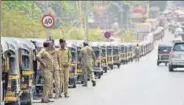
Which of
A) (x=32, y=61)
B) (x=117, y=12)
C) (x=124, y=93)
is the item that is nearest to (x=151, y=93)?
(x=124, y=93)

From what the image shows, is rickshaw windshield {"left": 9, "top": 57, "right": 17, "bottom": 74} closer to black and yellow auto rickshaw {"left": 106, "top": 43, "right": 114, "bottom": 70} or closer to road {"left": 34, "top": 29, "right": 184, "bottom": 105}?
road {"left": 34, "top": 29, "right": 184, "bottom": 105}

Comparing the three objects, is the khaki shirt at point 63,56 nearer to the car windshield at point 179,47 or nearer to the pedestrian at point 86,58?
the pedestrian at point 86,58

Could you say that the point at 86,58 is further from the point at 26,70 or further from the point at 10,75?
the point at 10,75

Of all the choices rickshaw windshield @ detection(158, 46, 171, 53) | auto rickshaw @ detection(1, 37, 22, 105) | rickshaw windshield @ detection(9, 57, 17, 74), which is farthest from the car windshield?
rickshaw windshield @ detection(9, 57, 17, 74)

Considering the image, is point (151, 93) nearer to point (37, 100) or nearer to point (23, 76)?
point (37, 100)

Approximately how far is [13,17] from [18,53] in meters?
43.6

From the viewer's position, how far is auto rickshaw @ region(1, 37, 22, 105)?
17711mm

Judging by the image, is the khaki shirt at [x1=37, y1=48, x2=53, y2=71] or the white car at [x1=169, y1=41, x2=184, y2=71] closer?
the khaki shirt at [x1=37, y1=48, x2=53, y2=71]

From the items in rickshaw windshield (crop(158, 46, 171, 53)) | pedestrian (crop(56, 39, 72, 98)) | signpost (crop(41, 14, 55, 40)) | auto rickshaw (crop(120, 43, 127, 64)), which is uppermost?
signpost (crop(41, 14, 55, 40))

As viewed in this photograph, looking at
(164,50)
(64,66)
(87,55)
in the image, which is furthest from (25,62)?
(164,50)

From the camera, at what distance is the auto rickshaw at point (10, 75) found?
17.7 meters

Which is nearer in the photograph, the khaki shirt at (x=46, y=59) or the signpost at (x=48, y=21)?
the khaki shirt at (x=46, y=59)

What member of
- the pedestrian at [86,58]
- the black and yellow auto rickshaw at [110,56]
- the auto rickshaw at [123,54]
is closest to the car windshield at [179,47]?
the black and yellow auto rickshaw at [110,56]

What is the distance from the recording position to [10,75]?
17.8 meters
